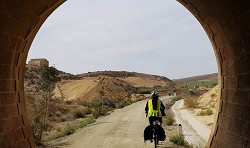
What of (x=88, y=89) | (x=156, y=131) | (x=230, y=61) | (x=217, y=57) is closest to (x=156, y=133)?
(x=156, y=131)

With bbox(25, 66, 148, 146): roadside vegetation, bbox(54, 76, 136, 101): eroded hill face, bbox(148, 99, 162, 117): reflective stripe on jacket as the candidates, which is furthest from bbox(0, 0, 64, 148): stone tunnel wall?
bbox(54, 76, 136, 101): eroded hill face

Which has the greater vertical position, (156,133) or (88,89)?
(88,89)

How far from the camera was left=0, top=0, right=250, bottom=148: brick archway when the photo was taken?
20.7 feet

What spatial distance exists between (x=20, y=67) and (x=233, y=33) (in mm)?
4684

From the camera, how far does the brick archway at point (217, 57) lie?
6311mm

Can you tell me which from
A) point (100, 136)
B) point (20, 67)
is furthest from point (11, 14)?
point (100, 136)

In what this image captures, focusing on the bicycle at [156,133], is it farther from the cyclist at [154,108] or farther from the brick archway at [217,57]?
the brick archway at [217,57]

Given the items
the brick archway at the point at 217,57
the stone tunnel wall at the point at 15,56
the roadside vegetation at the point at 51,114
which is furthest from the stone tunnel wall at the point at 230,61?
the roadside vegetation at the point at 51,114

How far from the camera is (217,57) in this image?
838cm

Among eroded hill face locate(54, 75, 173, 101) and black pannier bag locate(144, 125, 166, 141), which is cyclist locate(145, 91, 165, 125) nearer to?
black pannier bag locate(144, 125, 166, 141)

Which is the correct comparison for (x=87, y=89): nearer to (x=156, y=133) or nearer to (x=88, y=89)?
(x=88, y=89)

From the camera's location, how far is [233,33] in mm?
6637

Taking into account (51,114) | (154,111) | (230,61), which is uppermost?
(230,61)

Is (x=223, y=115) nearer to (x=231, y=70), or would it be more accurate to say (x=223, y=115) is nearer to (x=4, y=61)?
(x=231, y=70)
